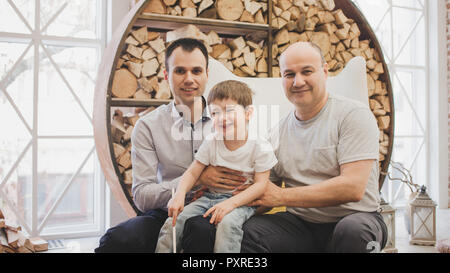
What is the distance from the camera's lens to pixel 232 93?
1220 mm

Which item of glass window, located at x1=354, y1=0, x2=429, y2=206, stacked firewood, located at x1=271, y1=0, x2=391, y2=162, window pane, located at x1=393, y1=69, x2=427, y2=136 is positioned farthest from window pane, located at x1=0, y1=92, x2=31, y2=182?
window pane, located at x1=393, y1=69, x2=427, y2=136

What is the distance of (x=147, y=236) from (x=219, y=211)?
0.30m

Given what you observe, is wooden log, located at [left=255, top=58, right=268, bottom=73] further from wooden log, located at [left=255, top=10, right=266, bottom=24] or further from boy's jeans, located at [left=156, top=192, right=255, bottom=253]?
boy's jeans, located at [left=156, top=192, right=255, bottom=253]

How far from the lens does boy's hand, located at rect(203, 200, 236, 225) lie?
1192mm

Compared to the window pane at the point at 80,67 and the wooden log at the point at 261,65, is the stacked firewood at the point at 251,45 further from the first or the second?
the window pane at the point at 80,67

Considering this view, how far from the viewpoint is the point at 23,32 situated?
8.25 feet

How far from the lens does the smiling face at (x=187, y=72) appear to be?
4.58 ft

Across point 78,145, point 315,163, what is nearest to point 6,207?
point 78,145

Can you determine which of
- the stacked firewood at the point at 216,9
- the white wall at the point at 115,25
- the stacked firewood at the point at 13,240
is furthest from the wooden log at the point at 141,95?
the stacked firewood at the point at 13,240

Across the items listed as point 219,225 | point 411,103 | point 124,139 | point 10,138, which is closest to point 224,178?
point 219,225

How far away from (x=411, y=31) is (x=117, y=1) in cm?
266

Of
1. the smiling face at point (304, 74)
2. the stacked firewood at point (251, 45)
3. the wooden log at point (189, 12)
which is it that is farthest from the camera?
the wooden log at point (189, 12)

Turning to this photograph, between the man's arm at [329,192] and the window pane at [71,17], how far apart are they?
1.94 metres

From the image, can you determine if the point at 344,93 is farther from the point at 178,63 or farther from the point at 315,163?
the point at 178,63
